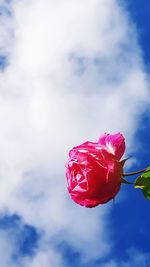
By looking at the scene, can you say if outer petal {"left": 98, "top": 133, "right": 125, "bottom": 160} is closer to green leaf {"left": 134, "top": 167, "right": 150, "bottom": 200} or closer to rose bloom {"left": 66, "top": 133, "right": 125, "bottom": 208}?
rose bloom {"left": 66, "top": 133, "right": 125, "bottom": 208}

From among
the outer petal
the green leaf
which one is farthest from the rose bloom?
the green leaf

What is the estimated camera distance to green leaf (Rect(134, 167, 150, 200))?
2.13 metres

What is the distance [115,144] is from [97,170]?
0.18 metres

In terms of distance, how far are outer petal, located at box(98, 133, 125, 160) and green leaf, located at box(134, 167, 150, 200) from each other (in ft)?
0.68

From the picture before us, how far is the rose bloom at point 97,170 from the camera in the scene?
2.21 m

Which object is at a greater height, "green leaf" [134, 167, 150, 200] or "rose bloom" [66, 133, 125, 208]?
"rose bloom" [66, 133, 125, 208]

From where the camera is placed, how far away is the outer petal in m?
2.32

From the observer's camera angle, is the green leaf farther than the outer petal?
No

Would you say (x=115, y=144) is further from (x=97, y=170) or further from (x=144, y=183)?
(x=144, y=183)

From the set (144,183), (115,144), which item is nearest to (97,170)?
(115,144)

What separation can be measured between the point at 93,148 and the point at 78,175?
0.62 ft

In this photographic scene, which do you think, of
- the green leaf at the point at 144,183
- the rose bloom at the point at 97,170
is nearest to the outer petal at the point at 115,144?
the rose bloom at the point at 97,170

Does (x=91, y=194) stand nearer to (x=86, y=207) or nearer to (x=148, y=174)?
(x=86, y=207)

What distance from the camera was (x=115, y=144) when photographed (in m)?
2.33
